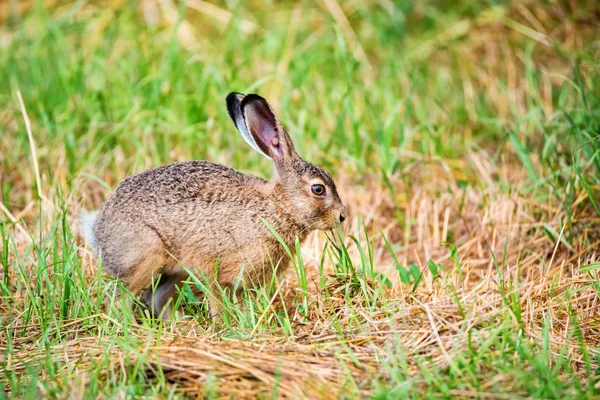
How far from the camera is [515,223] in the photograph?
17.5 feet

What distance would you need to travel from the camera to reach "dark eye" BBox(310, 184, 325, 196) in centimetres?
485

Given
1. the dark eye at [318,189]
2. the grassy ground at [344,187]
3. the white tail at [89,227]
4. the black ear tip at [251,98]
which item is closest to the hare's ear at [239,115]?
the black ear tip at [251,98]

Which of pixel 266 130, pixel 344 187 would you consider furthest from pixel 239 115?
pixel 344 187

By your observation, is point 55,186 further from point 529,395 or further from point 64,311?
point 529,395

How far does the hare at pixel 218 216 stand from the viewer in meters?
4.69

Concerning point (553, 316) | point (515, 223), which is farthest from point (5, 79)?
point (553, 316)

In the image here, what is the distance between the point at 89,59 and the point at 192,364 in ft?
14.5

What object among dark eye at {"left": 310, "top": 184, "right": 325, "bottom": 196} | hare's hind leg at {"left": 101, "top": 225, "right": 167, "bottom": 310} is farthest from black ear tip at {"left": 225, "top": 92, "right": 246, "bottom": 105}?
hare's hind leg at {"left": 101, "top": 225, "right": 167, "bottom": 310}

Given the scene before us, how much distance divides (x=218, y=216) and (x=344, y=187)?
1462mm

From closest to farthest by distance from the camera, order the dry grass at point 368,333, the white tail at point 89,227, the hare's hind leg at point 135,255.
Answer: the dry grass at point 368,333, the hare's hind leg at point 135,255, the white tail at point 89,227

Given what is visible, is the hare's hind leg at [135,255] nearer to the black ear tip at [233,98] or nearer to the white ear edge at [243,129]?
the white ear edge at [243,129]

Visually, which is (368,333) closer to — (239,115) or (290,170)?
(290,170)

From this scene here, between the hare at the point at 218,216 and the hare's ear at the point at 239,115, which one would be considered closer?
the hare at the point at 218,216

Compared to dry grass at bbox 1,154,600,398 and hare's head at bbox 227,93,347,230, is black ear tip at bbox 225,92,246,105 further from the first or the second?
dry grass at bbox 1,154,600,398
